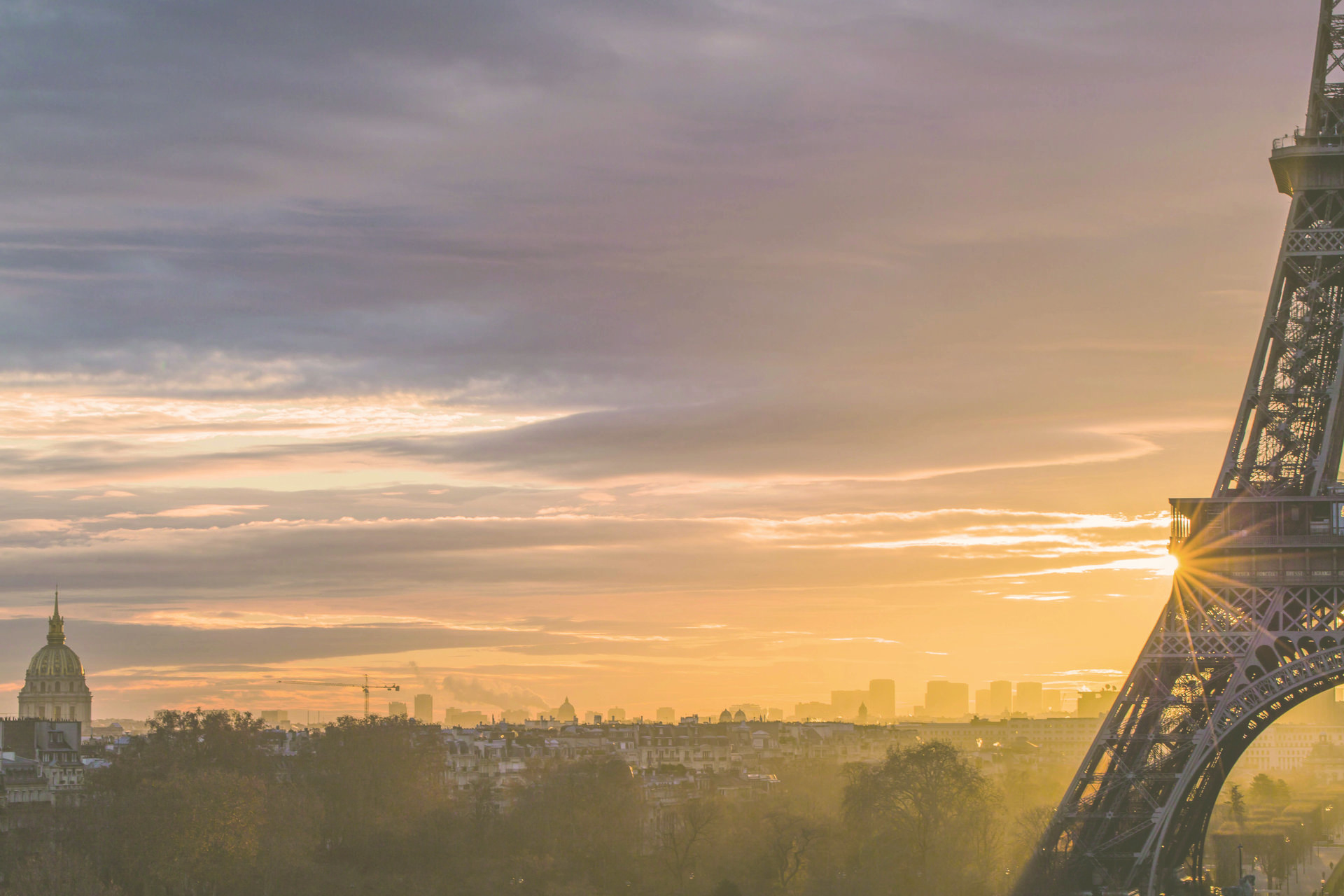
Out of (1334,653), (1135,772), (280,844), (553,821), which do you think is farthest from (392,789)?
(1334,653)

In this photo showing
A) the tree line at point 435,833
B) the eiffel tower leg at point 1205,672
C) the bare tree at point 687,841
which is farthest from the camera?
the bare tree at point 687,841

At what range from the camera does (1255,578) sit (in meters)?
59.5

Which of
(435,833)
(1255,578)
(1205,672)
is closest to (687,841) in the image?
(435,833)

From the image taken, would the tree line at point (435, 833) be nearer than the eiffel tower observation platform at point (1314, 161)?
No

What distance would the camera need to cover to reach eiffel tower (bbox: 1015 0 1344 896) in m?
58.5

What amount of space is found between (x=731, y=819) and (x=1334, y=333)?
66218mm

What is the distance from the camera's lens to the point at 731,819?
378 feet

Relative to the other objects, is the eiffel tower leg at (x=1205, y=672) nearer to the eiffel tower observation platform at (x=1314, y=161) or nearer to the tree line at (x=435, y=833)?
the eiffel tower observation platform at (x=1314, y=161)

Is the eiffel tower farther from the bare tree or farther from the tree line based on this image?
the bare tree

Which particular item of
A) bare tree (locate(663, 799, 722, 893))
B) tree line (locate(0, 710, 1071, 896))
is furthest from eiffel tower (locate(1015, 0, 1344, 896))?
bare tree (locate(663, 799, 722, 893))

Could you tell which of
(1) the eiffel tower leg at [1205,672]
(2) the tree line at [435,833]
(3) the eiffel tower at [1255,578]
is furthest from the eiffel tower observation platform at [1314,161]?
(2) the tree line at [435,833]

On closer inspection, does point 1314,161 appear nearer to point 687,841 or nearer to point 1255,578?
point 1255,578

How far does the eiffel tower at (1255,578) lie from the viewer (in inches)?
2303

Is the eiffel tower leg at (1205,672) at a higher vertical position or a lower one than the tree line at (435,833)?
higher
